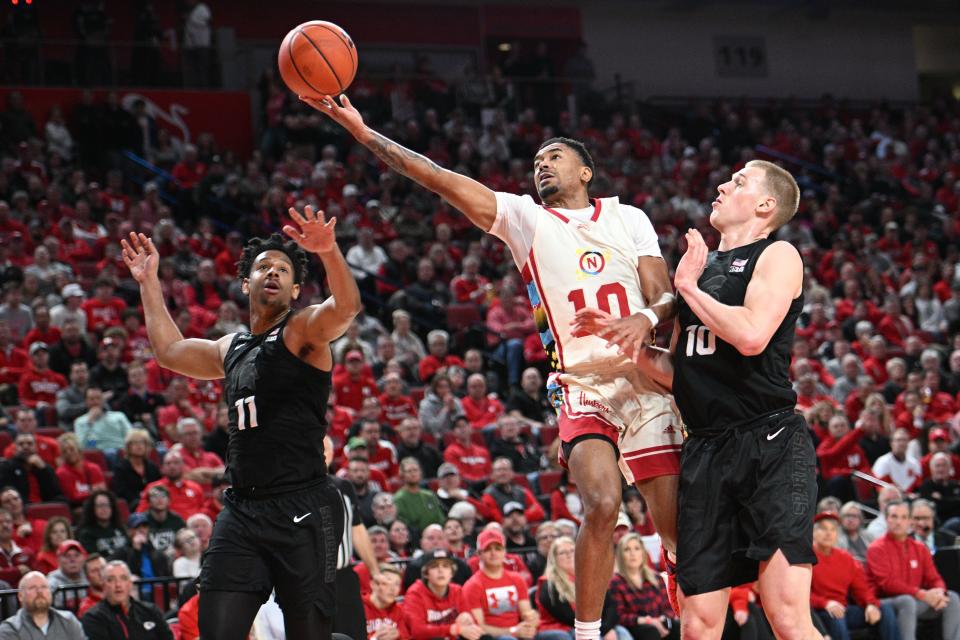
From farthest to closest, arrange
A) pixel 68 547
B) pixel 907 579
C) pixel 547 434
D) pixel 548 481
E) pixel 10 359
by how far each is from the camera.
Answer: pixel 547 434
pixel 548 481
pixel 10 359
pixel 907 579
pixel 68 547

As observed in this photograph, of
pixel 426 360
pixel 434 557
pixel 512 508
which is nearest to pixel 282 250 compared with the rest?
pixel 434 557

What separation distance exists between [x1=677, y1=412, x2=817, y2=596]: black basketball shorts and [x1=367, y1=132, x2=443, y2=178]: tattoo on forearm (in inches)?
70.3

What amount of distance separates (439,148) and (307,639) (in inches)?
679

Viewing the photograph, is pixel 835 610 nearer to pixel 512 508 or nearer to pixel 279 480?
pixel 512 508

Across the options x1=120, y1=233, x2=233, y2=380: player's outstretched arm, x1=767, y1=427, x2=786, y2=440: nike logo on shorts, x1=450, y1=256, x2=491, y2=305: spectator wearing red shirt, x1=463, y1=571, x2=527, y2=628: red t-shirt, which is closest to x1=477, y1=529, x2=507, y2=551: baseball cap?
x1=463, y1=571, x2=527, y2=628: red t-shirt

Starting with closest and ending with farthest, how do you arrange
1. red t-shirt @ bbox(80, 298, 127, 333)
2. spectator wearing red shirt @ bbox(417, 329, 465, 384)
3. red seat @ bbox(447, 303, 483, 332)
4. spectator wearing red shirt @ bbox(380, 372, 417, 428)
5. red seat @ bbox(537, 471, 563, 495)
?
red seat @ bbox(537, 471, 563, 495)
spectator wearing red shirt @ bbox(380, 372, 417, 428)
red t-shirt @ bbox(80, 298, 127, 333)
spectator wearing red shirt @ bbox(417, 329, 465, 384)
red seat @ bbox(447, 303, 483, 332)

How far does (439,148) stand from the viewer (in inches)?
878

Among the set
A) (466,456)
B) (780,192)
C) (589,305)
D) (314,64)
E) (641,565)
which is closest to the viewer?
(780,192)

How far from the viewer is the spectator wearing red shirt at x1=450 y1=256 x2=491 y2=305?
707 inches

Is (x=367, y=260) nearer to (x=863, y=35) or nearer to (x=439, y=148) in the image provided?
(x=439, y=148)

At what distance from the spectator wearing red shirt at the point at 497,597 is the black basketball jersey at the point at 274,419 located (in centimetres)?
540

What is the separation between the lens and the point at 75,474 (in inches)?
467

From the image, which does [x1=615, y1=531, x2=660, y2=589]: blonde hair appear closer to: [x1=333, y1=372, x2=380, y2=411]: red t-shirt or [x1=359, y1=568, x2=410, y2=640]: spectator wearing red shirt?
[x1=359, y1=568, x2=410, y2=640]: spectator wearing red shirt

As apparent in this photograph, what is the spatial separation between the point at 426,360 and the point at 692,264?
34.9 ft
